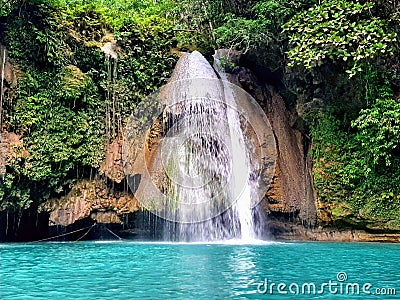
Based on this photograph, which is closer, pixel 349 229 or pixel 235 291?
pixel 235 291

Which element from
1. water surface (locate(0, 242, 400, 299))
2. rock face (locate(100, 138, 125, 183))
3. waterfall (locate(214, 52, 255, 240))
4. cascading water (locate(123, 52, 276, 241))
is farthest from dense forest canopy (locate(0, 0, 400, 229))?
water surface (locate(0, 242, 400, 299))

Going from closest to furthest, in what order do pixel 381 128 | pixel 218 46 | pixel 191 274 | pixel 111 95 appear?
1. pixel 191 274
2. pixel 381 128
3. pixel 111 95
4. pixel 218 46

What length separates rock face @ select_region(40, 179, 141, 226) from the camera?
1193cm

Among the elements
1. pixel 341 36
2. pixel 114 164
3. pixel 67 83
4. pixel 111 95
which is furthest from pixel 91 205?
pixel 341 36

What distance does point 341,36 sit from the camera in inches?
415

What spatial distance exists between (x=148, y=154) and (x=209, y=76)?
309 cm

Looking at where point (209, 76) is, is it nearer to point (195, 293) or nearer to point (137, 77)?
point (137, 77)

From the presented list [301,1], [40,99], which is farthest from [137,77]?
[301,1]

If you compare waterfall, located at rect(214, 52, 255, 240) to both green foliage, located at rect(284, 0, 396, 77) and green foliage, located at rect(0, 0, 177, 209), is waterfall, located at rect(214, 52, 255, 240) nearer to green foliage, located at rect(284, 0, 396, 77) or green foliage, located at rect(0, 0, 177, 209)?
green foliage, located at rect(0, 0, 177, 209)

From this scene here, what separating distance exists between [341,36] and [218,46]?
438 cm

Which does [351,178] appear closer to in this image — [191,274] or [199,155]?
[199,155]

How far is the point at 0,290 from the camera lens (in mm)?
4836

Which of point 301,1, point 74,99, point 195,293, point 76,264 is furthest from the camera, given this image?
point 74,99

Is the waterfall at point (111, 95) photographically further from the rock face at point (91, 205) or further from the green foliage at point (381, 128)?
the green foliage at point (381, 128)
